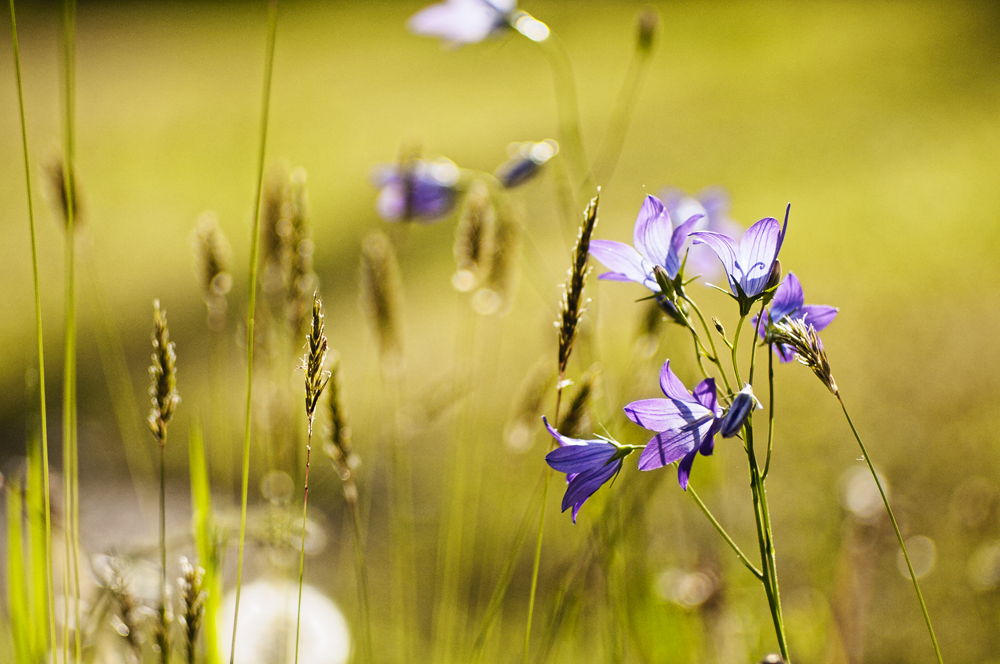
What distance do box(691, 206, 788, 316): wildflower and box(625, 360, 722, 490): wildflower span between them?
0.19 ft

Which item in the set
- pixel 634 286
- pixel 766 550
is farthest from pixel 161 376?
pixel 634 286

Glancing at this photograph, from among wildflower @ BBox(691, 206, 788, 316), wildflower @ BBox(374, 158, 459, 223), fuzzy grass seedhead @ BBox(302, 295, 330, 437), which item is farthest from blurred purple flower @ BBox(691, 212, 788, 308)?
wildflower @ BBox(374, 158, 459, 223)

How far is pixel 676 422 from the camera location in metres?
0.36

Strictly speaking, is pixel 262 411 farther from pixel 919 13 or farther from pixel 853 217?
pixel 919 13

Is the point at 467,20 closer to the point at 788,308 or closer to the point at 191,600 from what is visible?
the point at 788,308

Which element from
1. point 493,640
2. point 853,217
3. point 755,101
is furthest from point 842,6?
point 493,640

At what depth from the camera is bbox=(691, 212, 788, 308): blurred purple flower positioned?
368 millimetres

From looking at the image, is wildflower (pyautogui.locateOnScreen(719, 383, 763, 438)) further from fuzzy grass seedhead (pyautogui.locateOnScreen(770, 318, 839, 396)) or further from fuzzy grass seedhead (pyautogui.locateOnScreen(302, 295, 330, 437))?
fuzzy grass seedhead (pyautogui.locateOnScreen(302, 295, 330, 437))

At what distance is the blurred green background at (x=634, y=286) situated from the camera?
0.94 meters

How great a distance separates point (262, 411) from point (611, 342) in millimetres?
953

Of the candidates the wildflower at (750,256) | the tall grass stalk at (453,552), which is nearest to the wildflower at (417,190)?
the tall grass stalk at (453,552)

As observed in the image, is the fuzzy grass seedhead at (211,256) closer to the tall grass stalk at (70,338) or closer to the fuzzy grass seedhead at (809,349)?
the tall grass stalk at (70,338)

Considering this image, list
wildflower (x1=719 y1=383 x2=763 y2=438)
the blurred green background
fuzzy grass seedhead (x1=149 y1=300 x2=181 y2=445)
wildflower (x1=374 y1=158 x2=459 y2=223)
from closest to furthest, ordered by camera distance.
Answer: wildflower (x1=719 y1=383 x2=763 y2=438) < fuzzy grass seedhead (x1=149 y1=300 x2=181 y2=445) < wildflower (x1=374 y1=158 x2=459 y2=223) < the blurred green background

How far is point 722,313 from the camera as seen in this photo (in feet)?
5.65
